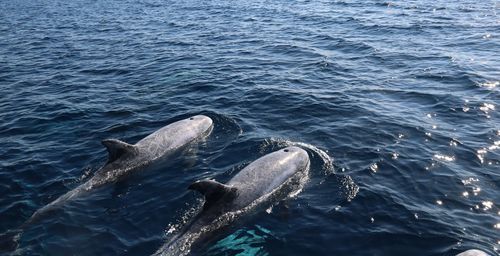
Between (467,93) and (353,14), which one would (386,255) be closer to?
(467,93)

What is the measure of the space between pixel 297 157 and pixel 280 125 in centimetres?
428

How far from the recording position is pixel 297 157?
19.2 metres

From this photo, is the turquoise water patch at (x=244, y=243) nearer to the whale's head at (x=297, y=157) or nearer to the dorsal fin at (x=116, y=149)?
the whale's head at (x=297, y=157)

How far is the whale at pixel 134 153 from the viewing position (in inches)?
640

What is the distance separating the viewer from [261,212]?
1630 centimetres

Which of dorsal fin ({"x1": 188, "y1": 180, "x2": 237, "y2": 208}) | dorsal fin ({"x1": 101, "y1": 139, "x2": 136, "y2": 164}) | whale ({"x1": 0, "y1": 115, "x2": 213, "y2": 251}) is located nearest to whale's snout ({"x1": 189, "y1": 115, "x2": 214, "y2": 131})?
whale ({"x1": 0, "y1": 115, "x2": 213, "y2": 251})

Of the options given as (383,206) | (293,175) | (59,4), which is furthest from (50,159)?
(59,4)

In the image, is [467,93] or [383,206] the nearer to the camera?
[383,206]

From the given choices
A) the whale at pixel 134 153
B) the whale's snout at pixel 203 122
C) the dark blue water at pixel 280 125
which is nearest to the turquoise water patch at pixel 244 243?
the dark blue water at pixel 280 125

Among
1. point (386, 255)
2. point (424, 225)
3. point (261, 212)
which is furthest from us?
point (261, 212)

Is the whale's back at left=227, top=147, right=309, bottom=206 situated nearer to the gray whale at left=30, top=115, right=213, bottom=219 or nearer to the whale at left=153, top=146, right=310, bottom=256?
the whale at left=153, top=146, right=310, bottom=256

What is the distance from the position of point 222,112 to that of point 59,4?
175 ft

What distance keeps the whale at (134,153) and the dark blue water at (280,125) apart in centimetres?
51

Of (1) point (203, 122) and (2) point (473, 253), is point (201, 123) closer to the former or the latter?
(1) point (203, 122)
